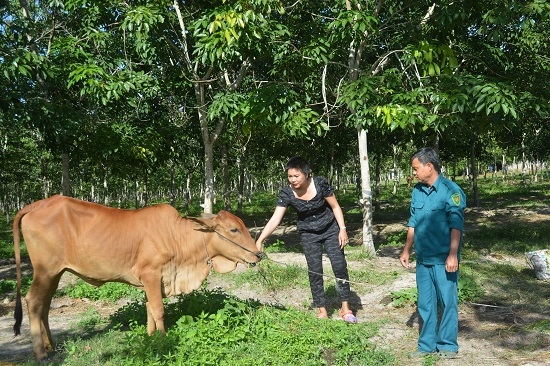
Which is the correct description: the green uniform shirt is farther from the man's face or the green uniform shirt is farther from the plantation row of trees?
the plantation row of trees

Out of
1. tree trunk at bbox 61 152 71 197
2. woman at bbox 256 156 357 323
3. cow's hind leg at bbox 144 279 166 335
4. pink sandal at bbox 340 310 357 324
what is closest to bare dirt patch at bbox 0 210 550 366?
pink sandal at bbox 340 310 357 324

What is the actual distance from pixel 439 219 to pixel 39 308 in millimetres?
4009

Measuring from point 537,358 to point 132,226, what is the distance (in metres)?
4.05

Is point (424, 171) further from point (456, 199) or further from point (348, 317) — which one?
point (348, 317)

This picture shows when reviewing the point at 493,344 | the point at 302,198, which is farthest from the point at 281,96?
the point at 493,344


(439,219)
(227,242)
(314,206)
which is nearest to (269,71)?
(314,206)

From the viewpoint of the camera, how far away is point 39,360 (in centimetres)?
494

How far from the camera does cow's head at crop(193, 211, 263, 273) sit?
5133 mm

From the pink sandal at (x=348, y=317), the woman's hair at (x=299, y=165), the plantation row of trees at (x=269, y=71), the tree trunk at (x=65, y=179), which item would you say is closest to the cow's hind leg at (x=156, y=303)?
the woman's hair at (x=299, y=165)

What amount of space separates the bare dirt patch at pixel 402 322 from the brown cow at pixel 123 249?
982mm

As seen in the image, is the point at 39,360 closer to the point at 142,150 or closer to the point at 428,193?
the point at 428,193

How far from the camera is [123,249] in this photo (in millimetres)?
5047

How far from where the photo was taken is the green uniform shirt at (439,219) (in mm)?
4645

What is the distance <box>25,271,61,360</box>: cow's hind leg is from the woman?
224cm
